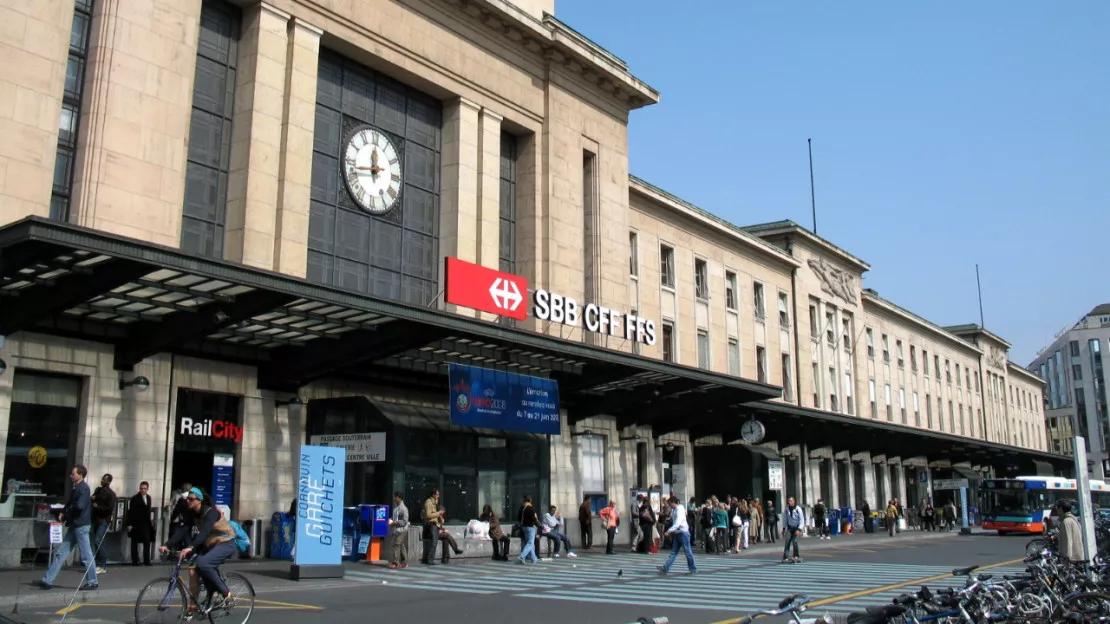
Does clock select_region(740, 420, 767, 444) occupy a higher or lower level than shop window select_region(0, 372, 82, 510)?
higher

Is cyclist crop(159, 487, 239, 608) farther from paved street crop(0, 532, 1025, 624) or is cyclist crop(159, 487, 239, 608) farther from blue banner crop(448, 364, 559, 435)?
blue banner crop(448, 364, 559, 435)

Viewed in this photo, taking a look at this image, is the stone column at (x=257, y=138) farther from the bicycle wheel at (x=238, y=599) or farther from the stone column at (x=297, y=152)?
the bicycle wheel at (x=238, y=599)

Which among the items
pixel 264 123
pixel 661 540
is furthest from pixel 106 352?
pixel 661 540

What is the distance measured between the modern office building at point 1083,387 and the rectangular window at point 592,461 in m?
111

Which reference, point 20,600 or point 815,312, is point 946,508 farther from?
point 20,600

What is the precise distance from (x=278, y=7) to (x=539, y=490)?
51.9 feet

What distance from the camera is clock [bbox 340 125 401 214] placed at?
27688mm

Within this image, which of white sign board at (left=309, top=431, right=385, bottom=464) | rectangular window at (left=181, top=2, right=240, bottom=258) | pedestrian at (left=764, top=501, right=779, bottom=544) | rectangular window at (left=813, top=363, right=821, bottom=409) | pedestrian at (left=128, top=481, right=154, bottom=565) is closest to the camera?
pedestrian at (left=128, top=481, right=154, bottom=565)

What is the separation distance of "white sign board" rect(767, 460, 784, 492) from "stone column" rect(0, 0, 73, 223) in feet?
95.7

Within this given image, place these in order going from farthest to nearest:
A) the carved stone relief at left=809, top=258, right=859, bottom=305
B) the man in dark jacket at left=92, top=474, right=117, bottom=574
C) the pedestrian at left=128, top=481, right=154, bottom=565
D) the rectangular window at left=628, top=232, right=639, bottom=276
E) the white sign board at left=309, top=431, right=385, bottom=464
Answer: the carved stone relief at left=809, top=258, right=859, bottom=305 < the rectangular window at left=628, top=232, right=639, bottom=276 < the white sign board at left=309, top=431, right=385, bottom=464 < the pedestrian at left=128, top=481, right=154, bottom=565 < the man in dark jacket at left=92, top=474, right=117, bottom=574

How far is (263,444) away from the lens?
2380 centimetres

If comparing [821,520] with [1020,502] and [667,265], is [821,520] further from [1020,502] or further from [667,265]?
[1020,502]

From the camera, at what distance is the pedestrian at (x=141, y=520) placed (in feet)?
65.8

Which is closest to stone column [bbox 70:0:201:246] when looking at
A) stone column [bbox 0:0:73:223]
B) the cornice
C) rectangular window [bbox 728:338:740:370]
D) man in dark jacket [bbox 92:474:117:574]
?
stone column [bbox 0:0:73:223]
